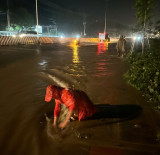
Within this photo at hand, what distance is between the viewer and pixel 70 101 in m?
3.65

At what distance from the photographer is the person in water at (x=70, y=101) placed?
3.55 meters

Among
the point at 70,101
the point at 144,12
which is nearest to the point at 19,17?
the point at 144,12

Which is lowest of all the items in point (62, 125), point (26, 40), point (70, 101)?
point (62, 125)

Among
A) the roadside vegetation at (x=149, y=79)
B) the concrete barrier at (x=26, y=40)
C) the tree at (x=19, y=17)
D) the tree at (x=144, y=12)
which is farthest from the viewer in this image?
the tree at (x=19, y=17)

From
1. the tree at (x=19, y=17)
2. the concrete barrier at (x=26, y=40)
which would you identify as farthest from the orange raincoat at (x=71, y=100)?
the tree at (x=19, y=17)

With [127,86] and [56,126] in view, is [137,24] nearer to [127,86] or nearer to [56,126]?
[127,86]

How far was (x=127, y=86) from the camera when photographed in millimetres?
7020

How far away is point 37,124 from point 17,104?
1454 millimetres

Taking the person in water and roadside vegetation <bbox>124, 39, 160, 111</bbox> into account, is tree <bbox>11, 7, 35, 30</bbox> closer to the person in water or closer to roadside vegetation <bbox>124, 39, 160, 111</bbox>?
roadside vegetation <bbox>124, 39, 160, 111</bbox>

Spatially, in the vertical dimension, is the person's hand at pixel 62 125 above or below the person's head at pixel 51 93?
below

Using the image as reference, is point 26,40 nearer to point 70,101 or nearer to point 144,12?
point 144,12

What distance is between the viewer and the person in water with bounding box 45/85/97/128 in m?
3.55

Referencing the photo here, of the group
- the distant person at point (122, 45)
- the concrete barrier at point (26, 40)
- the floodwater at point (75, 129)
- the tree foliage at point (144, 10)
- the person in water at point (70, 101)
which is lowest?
the floodwater at point (75, 129)

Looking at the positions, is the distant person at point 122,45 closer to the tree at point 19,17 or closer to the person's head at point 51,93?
the person's head at point 51,93
